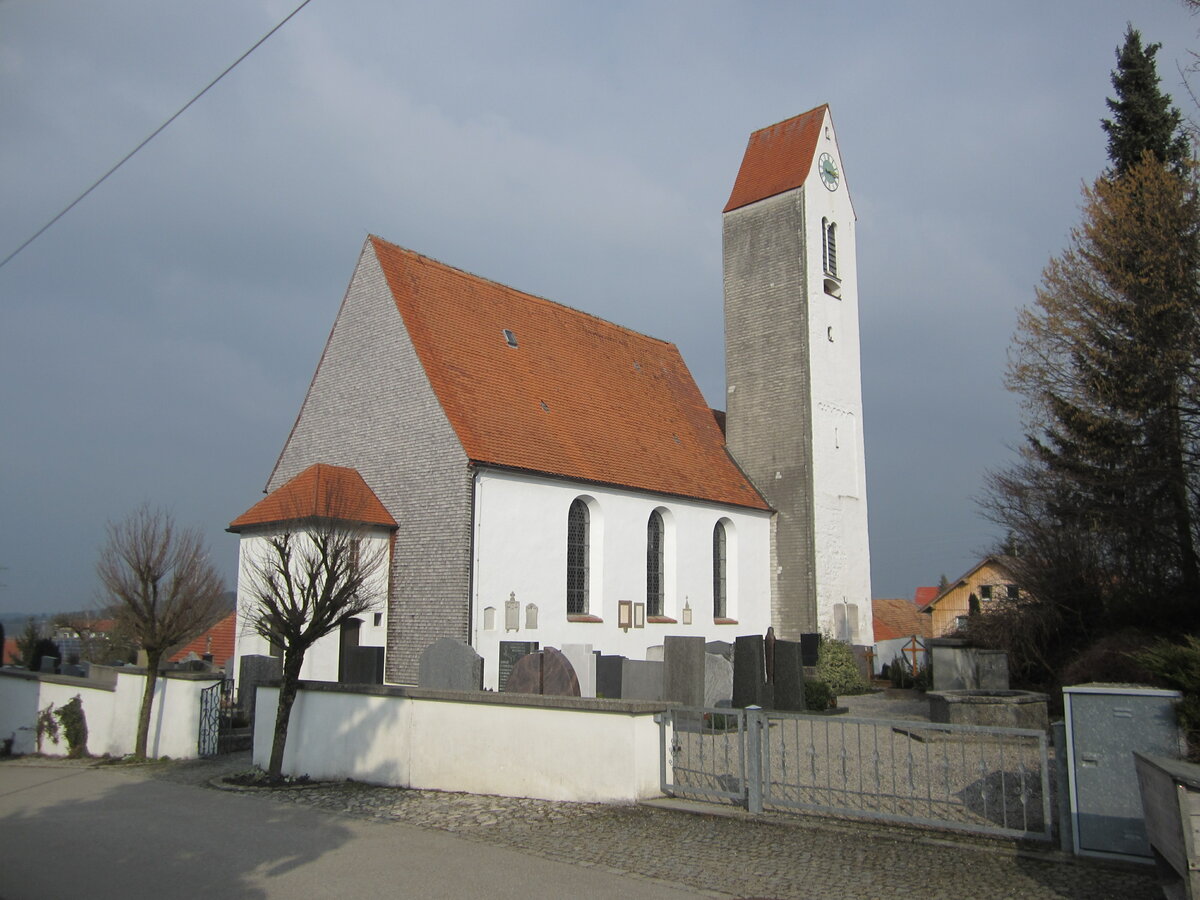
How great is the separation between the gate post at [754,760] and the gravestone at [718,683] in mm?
7151

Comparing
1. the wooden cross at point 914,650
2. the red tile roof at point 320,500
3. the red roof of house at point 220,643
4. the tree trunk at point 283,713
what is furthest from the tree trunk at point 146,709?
the wooden cross at point 914,650

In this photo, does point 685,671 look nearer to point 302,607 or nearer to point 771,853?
point 302,607

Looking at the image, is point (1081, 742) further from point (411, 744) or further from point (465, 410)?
point (465, 410)

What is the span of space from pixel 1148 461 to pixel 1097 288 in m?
3.57

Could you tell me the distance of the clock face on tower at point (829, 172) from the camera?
1152 inches

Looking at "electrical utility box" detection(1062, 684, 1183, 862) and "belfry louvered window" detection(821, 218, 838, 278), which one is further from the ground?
"belfry louvered window" detection(821, 218, 838, 278)

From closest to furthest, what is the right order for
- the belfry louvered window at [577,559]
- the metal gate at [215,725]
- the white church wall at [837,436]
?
the metal gate at [215,725]
the belfry louvered window at [577,559]
the white church wall at [837,436]

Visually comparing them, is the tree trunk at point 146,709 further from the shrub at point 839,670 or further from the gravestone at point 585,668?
the shrub at point 839,670

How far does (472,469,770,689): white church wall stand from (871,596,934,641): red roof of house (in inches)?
1216

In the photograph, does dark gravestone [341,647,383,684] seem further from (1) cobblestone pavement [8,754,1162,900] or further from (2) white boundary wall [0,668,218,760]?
(1) cobblestone pavement [8,754,1162,900]

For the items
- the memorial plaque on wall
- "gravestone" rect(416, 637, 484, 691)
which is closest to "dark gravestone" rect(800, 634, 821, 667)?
the memorial plaque on wall

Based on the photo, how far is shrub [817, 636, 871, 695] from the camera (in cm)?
2319

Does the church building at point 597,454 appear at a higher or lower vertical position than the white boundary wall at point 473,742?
higher

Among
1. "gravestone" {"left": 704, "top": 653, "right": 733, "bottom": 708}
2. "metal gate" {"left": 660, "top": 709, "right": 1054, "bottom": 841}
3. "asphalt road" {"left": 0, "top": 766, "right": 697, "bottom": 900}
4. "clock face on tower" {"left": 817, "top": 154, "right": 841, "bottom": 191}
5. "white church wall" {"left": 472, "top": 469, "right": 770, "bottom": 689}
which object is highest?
"clock face on tower" {"left": 817, "top": 154, "right": 841, "bottom": 191}
